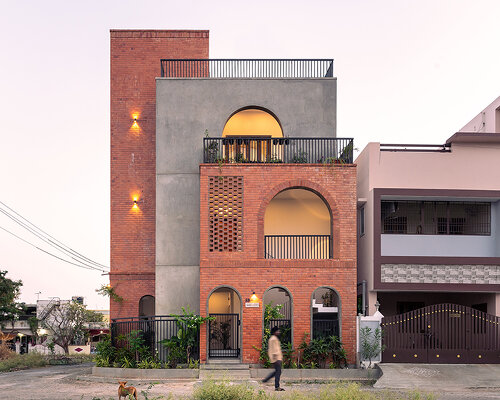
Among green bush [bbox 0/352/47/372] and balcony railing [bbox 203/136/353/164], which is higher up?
balcony railing [bbox 203/136/353/164]

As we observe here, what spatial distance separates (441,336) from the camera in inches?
769

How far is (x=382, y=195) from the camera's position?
21.3m

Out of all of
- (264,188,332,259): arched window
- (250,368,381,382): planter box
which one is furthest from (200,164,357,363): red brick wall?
(264,188,332,259): arched window

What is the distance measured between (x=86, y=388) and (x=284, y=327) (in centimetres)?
655

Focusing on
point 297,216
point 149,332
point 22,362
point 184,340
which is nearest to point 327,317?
point 297,216

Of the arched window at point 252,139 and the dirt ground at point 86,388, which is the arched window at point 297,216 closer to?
the arched window at point 252,139

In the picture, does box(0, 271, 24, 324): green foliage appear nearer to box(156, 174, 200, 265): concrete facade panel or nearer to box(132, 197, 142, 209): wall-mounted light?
box(132, 197, 142, 209): wall-mounted light

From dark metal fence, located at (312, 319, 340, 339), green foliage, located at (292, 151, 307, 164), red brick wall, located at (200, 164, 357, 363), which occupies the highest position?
green foliage, located at (292, 151, 307, 164)

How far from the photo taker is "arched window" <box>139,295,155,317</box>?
23.8 metres

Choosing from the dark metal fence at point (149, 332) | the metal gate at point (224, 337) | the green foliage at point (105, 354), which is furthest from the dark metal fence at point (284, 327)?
the green foliage at point (105, 354)

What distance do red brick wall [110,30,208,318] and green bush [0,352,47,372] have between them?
14.2ft

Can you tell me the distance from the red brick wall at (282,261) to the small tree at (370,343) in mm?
403

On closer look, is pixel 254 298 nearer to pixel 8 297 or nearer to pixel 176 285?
pixel 176 285

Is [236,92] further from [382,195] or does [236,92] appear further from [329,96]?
[382,195]
